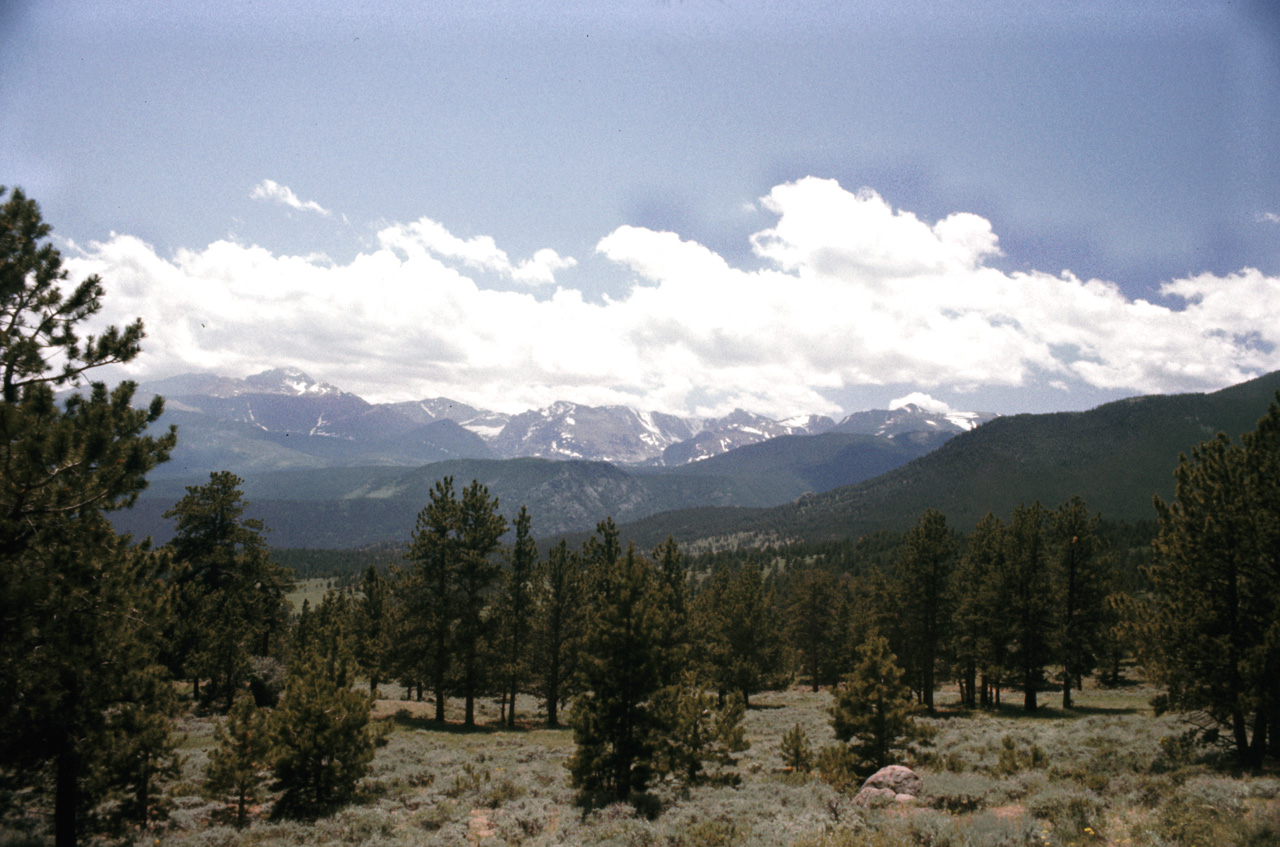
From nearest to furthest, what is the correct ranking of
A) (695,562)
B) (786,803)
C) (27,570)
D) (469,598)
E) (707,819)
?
(27,570)
(707,819)
(786,803)
(469,598)
(695,562)

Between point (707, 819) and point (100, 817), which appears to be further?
point (707, 819)

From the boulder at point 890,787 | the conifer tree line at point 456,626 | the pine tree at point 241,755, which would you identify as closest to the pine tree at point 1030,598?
the conifer tree line at point 456,626

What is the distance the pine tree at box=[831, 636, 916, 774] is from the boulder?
6.23ft

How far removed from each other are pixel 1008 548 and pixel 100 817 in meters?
45.0

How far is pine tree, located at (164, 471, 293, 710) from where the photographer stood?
30.4 meters

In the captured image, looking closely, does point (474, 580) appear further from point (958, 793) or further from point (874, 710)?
point (958, 793)

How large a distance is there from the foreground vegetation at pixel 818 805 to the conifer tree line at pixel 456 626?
4.09 feet

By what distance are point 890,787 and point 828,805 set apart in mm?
2780

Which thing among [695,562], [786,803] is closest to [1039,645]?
[786,803]

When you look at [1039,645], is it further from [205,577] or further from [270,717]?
[205,577]

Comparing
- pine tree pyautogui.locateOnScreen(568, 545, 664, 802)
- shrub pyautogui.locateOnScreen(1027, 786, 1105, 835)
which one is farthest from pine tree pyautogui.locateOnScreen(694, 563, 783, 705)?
shrub pyautogui.locateOnScreen(1027, 786, 1105, 835)

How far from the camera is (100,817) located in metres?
14.2

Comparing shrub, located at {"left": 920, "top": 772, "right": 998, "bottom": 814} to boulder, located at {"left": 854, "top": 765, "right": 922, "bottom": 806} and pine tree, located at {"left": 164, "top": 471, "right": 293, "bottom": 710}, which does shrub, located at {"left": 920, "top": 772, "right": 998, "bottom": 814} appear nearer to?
boulder, located at {"left": 854, "top": 765, "right": 922, "bottom": 806}

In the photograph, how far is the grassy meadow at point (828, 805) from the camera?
1268 centimetres
